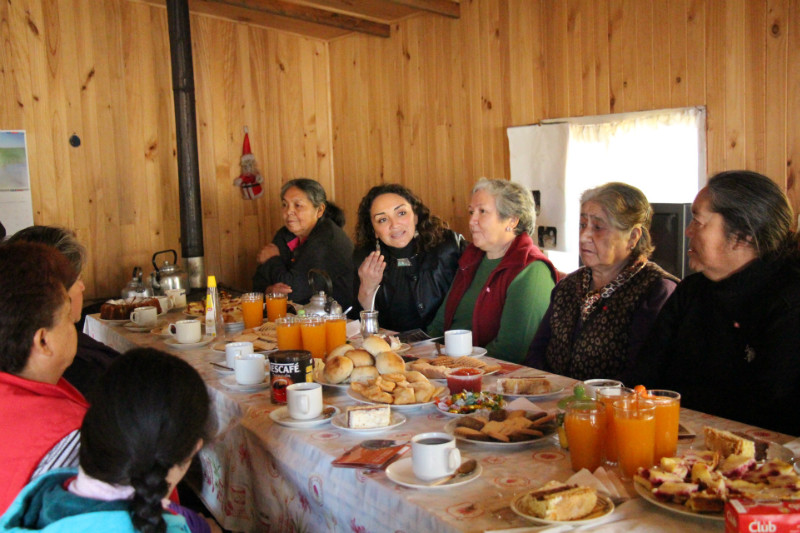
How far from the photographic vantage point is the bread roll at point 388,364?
5.53 feet

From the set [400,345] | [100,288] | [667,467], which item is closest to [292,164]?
[100,288]

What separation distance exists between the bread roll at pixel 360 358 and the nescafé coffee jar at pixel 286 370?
0.15m

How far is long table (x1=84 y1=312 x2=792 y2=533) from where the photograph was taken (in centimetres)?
100

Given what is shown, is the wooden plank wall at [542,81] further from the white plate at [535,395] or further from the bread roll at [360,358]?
the bread roll at [360,358]

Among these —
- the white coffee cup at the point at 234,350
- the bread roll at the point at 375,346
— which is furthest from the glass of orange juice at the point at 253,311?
the bread roll at the point at 375,346

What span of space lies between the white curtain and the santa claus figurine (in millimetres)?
1731

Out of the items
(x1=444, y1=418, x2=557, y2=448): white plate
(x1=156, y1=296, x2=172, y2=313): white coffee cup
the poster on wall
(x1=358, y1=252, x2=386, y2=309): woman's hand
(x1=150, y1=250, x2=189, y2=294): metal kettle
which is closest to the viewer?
(x1=444, y1=418, x2=557, y2=448): white plate

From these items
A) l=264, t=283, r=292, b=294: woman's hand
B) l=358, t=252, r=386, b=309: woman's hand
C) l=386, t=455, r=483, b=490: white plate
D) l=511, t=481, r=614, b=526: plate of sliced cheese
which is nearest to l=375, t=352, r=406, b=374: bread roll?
l=386, t=455, r=483, b=490: white plate

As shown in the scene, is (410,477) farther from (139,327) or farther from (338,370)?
(139,327)

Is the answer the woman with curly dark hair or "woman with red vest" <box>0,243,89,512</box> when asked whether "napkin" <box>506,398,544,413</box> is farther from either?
the woman with curly dark hair

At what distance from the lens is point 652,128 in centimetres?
328

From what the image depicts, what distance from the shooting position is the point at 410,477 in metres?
1.13

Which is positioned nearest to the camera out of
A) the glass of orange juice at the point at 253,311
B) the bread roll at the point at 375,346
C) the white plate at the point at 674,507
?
the white plate at the point at 674,507

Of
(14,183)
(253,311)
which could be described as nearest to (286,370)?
(253,311)
